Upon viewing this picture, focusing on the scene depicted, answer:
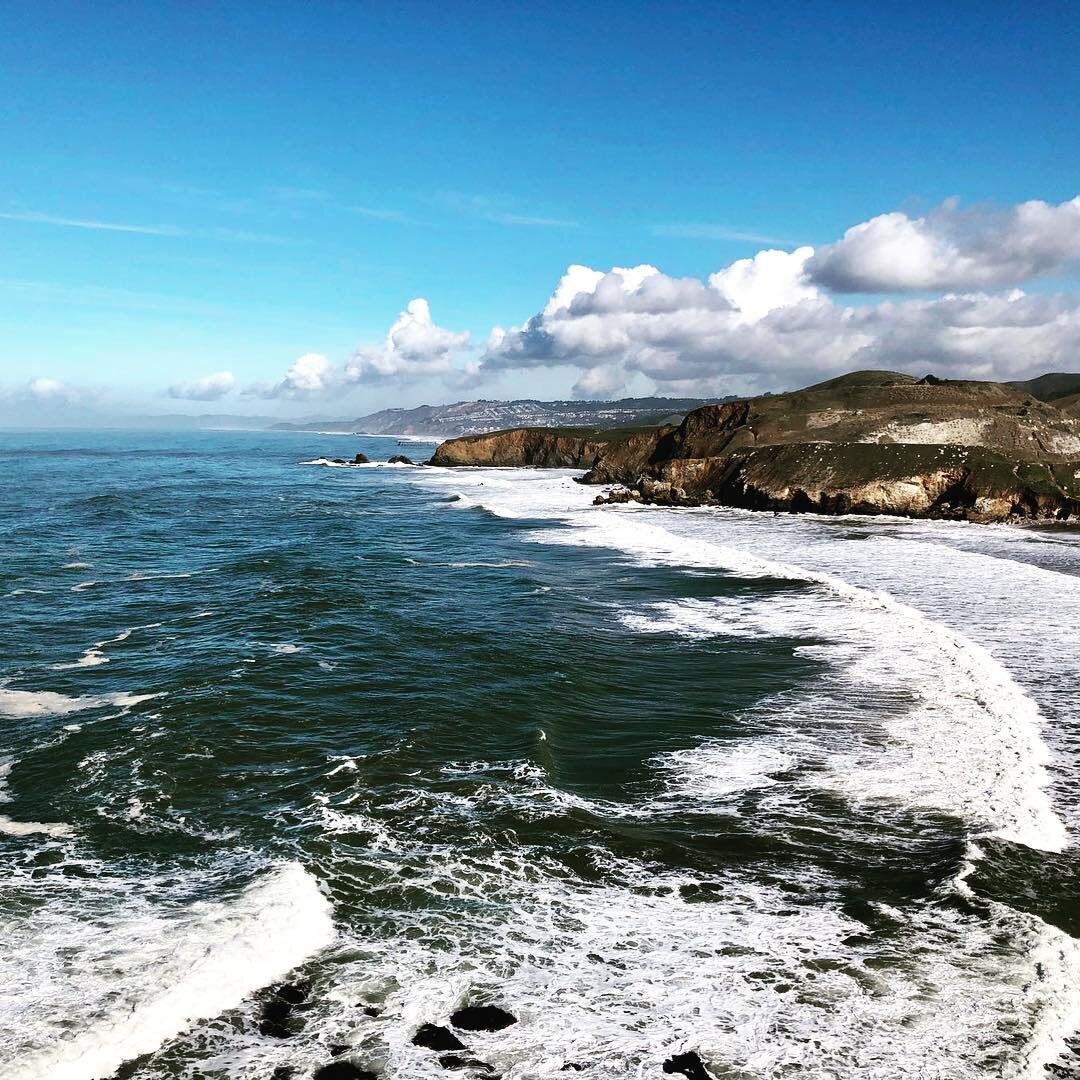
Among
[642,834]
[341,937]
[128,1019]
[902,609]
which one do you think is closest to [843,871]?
[642,834]

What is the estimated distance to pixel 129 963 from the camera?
386 inches

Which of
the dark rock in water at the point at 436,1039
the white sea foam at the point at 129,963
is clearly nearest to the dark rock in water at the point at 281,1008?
the white sea foam at the point at 129,963

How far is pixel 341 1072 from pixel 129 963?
3.45 metres

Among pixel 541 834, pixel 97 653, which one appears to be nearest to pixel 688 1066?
pixel 541 834

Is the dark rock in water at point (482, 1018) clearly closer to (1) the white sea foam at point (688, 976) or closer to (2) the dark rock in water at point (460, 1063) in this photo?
(1) the white sea foam at point (688, 976)

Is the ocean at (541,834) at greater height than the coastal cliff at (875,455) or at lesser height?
lesser

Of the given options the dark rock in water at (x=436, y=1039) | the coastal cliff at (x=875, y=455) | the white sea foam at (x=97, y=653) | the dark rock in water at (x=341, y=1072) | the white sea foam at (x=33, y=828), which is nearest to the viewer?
the dark rock in water at (x=341, y=1072)

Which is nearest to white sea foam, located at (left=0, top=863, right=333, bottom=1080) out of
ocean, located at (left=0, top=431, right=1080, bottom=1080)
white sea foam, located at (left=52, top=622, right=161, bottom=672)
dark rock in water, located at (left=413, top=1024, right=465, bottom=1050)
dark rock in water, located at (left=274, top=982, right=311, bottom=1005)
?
ocean, located at (left=0, top=431, right=1080, bottom=1080)

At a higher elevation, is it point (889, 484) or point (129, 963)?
point (889, 484)

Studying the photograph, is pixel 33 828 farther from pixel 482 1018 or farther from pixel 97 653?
pixel 97 653

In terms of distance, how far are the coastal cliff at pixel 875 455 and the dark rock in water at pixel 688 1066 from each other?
2350 inches

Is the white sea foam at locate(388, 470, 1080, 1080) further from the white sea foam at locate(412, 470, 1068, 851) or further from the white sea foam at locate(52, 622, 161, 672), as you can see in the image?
the white sea foam at locate(52, 622, 161, 672)

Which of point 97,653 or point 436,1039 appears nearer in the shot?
point 436,1039

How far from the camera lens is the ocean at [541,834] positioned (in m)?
8.73
